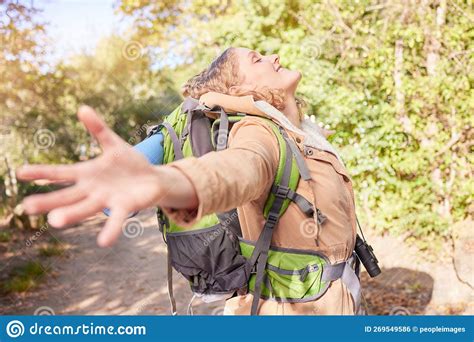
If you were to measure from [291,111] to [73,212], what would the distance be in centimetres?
118

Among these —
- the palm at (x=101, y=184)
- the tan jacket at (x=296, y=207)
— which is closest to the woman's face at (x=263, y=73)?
the tan jacket at (x=296, y=207)

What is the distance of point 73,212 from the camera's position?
0.76 metres

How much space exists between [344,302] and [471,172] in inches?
153

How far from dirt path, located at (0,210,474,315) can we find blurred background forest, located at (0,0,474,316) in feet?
0.63

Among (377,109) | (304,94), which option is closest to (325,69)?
(304,94)

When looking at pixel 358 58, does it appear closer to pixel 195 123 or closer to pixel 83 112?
pixel 195 123

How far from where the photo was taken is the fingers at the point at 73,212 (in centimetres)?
75

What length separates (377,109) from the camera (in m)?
5.28
